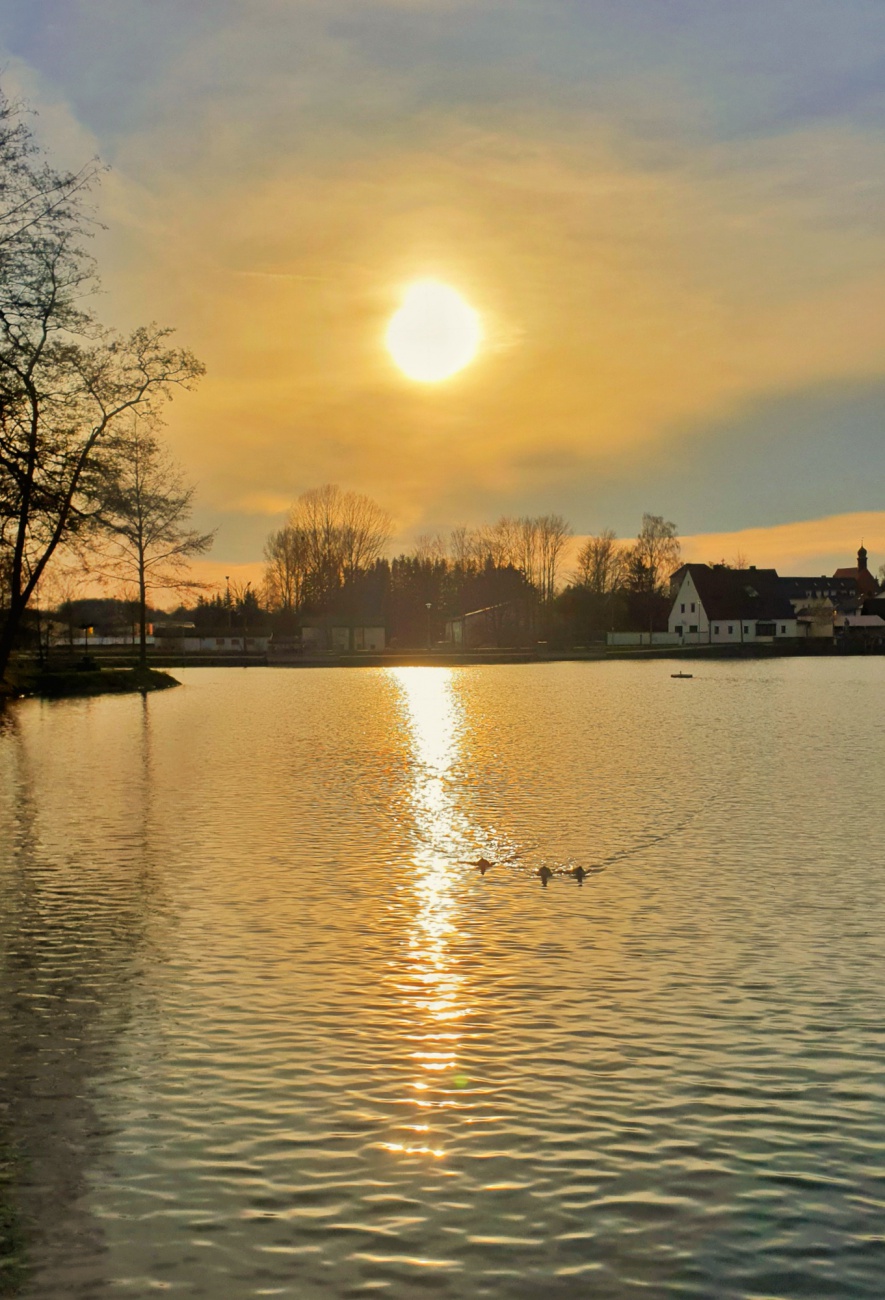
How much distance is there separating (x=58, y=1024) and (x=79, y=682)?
5644 centimetres

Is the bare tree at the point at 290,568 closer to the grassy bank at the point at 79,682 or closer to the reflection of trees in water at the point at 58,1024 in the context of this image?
the grassy bank at the point at 79,682

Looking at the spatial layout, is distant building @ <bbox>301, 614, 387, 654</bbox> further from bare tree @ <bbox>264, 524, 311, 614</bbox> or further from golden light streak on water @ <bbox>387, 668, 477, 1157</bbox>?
golden light streak on water @ <bbox>387, 668, 477, 1157</bbox>

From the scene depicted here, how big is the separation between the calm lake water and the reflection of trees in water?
1.1 inches

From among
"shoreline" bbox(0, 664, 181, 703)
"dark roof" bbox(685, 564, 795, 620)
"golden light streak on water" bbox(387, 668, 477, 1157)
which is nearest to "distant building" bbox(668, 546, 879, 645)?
"dark roof" bbox(685, 564, 795, 620)

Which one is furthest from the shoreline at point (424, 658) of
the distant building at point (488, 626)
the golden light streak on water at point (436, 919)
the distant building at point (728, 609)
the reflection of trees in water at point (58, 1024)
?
the reflection of trees in water at point (58, 1024)

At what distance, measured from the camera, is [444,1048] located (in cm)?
909

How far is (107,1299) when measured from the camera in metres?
5.67

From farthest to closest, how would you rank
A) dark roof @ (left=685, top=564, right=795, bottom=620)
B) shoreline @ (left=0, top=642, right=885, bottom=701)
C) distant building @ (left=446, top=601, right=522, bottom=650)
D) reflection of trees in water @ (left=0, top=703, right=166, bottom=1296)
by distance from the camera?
1. dark roof @ (left=685, top=564, right=795, bottom=620)
2. distant building @ (left=446, top=601, right=522, bottom=650)
3. shoreline @ (left=0, top=642, right=885, bottom=701)
4. reflection of trees in water @ (left=0, top=703, right=166, bottom=1296)

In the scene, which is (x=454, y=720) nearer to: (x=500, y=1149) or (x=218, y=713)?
(x=218, y=713)

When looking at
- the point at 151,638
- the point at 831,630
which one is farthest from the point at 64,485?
the point at 831,630

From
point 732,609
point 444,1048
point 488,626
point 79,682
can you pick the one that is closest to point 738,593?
point 732,609

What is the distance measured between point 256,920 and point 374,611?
134m

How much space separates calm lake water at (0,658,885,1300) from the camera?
6.11 m

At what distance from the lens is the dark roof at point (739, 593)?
15850 cm
